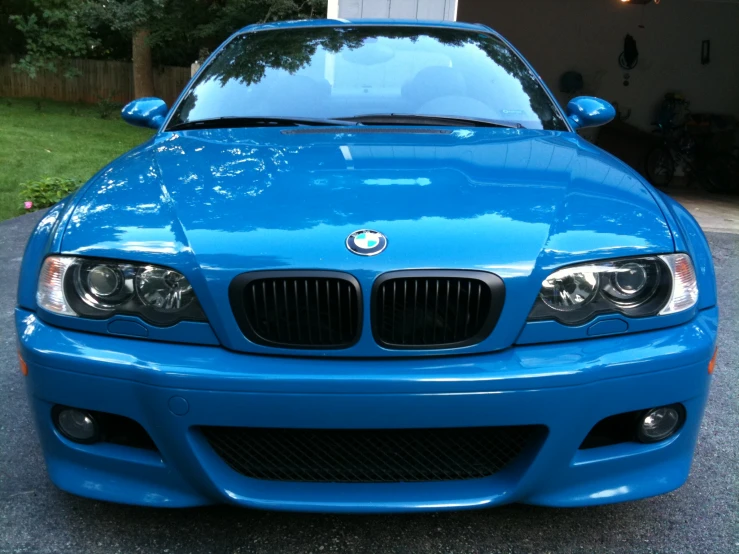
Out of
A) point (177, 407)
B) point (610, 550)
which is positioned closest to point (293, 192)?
point (177, 407)

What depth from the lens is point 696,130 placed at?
1293 centimetres

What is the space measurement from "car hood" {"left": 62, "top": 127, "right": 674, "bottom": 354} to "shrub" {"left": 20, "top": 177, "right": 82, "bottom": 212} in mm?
5387

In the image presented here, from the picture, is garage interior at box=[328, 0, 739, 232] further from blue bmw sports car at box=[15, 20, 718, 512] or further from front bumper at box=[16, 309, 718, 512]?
front bumper at box=[16, 309, 718, 512]

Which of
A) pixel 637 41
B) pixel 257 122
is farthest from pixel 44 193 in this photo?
pixel 637 41

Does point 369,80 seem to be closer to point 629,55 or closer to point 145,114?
point 145,114

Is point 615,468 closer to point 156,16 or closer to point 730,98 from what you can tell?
point 730,98

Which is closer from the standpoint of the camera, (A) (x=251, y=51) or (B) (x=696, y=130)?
(A) (x=251, y=51)

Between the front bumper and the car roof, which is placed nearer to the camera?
the front bumper

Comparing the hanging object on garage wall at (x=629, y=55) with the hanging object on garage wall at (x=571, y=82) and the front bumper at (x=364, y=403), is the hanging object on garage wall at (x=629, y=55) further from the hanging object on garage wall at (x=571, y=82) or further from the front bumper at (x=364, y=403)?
the front bumper at (x=364, y=403)

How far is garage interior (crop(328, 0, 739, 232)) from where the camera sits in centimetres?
1283

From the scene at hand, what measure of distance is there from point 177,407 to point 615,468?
1.16 metres

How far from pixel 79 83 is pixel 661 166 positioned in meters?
17.9

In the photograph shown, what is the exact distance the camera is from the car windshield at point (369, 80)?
116 inches

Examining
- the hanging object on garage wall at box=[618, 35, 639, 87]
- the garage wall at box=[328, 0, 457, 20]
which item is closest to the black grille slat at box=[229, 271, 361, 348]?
the garage wall at box=[328, 0, 457, 20]
